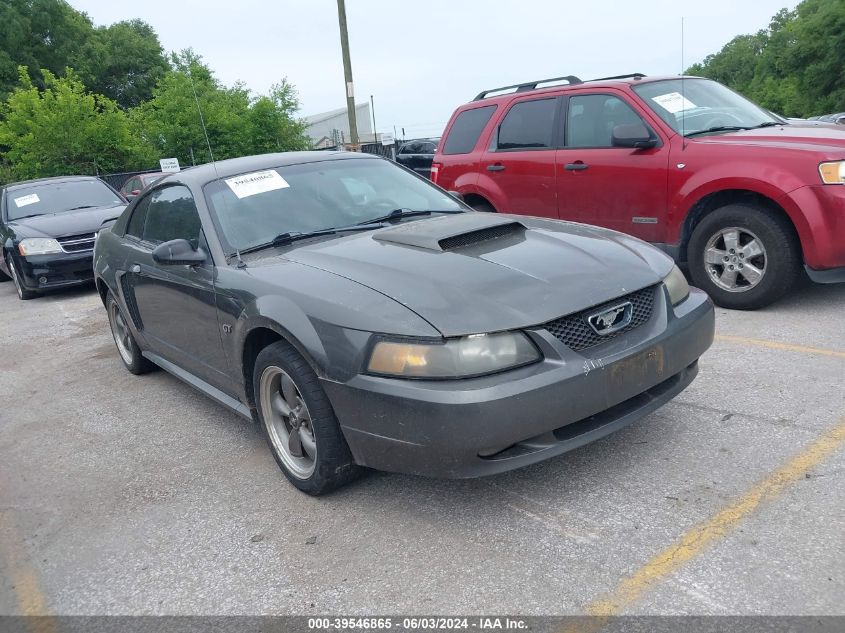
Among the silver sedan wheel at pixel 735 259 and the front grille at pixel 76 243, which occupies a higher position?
the front grille at pixel 76 243

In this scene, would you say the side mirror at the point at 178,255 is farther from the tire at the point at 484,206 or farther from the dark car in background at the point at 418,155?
the dark car in background at the point at 418,155

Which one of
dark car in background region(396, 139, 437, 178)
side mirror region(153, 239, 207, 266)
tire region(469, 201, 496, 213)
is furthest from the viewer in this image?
dark car in background region(396, 139, 437, 178)

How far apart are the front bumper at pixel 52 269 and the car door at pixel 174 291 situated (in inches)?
188

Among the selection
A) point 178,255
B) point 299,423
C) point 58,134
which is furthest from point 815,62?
point 299,423

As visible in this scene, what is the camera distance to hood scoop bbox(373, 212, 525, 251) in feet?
11.0

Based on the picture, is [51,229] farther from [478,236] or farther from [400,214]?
[478,236]

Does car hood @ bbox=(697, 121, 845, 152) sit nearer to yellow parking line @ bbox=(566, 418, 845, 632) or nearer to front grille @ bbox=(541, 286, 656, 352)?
yellow parking line @ bbox=(566, 418, 845, 632)

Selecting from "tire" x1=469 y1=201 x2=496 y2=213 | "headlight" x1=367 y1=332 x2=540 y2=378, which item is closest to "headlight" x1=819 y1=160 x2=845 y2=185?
"tire" x1=469 y1=201 x2=496 y2=213

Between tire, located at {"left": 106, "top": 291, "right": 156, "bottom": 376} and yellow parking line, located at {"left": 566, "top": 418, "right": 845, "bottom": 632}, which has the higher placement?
tire, located at {"left": 106, "top": 291, "right": 156, "bottom": 376}

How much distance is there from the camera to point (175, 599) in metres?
2.64

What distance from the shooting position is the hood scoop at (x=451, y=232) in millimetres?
3363

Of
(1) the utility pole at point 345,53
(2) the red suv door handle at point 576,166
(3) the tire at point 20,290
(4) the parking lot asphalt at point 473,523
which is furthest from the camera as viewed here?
(1) the utility pole at point 345,53

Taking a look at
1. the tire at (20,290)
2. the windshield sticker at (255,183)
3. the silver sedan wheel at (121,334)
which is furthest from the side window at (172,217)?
the tire at (20,290)

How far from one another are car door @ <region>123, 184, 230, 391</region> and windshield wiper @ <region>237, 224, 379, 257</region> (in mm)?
256
